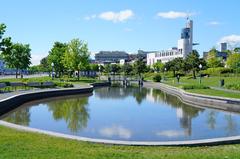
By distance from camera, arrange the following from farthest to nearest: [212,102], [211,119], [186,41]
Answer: [186,41], [212,102], [211,119]

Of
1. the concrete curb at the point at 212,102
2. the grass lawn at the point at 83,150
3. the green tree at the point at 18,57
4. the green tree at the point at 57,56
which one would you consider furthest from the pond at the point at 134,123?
the green tree at the point at 57,56

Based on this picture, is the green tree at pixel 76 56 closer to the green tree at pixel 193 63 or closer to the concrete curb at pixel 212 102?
the green tree at pixel 193 63

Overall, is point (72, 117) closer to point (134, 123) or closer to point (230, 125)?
point (134, 123)

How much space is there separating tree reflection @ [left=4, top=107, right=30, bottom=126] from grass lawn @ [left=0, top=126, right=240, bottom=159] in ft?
21.6

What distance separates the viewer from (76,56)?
60344 millimetres

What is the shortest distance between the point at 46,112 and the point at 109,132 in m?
8.45

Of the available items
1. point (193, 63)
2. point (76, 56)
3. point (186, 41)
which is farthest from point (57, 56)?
point (186, 41)

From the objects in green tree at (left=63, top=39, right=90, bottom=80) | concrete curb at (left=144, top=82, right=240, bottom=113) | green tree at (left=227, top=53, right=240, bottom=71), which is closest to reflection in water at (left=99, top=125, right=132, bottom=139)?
concrete curb at (left=144, top=82, right=240, bottom=113)

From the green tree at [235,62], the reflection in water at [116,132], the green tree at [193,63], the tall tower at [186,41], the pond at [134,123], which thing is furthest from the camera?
the tall tower at [186,41]

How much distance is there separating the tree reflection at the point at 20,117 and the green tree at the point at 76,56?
1452 inches

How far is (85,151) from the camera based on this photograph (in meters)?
9.39

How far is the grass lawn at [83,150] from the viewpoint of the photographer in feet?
28.9

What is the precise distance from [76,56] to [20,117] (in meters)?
41.0

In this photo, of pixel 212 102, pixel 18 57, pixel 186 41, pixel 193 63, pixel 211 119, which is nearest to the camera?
pixel 211 119
